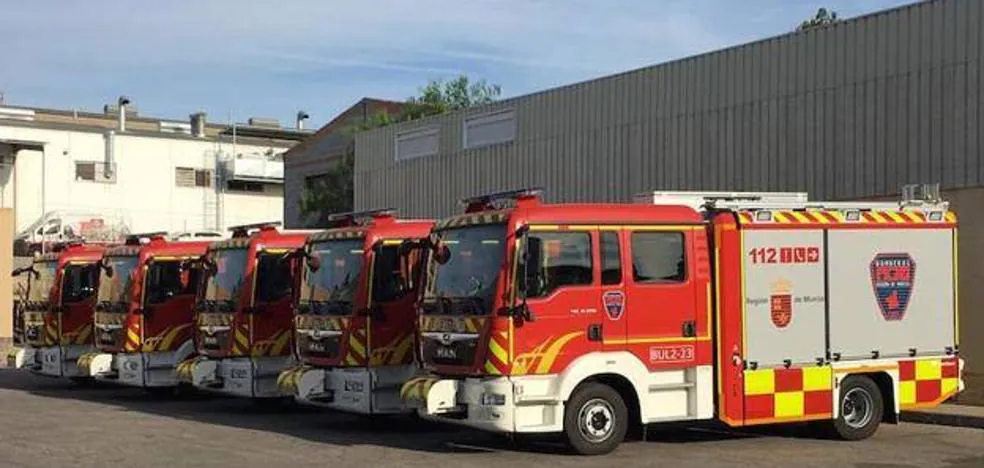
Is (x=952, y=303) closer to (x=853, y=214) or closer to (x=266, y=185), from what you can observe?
(x=853, y=214)

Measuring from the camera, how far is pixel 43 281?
22266 millimetres

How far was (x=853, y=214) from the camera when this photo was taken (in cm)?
1393

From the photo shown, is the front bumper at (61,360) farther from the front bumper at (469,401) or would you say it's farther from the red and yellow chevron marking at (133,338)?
the front bumper at (469,401)

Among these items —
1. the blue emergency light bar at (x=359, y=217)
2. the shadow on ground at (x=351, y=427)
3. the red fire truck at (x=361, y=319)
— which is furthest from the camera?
the blue emergency light bar at (x=359, y=217)

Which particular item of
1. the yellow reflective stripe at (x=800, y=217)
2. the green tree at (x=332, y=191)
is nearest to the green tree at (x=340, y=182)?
the green tree at (x=332, y=191)

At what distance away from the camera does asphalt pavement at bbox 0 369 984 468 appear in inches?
478

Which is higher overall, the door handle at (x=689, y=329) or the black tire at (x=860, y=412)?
the door handle at (x=689, y=329)

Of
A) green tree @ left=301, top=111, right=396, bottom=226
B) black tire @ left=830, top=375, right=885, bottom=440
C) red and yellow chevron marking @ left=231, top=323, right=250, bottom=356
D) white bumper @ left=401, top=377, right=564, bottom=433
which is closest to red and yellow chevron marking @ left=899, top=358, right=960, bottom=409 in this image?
black tire @ left=830, top=375, right=885, bottom=440

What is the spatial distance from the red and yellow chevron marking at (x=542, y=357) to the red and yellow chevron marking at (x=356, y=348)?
3284mm

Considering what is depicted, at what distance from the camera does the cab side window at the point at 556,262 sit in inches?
481

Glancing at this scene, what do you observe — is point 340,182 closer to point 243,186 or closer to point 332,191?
point 332,191

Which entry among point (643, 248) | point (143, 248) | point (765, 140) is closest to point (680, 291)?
point (643, 248)

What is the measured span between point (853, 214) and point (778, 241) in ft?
3.85

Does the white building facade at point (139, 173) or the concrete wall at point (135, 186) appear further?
the concrete wall at point (135, 186)
